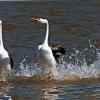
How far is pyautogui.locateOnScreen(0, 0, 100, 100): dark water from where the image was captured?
50.0 ft

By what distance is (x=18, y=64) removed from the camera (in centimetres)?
1911

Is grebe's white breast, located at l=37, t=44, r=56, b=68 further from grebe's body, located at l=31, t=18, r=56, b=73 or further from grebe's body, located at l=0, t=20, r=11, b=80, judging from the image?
grebe's body, located at l=0, t=20, r=11, b=80

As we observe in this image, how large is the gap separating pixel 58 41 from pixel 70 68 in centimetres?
534

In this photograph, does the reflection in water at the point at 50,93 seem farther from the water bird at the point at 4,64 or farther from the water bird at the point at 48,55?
the water bird at the point at 4,64

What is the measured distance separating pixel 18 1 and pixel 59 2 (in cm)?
183

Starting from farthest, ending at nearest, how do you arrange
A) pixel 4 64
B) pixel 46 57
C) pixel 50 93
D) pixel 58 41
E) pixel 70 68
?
pixel 58 41, pixel 70 68, pixel 46 57, pixel 4 64, pixel 50 93

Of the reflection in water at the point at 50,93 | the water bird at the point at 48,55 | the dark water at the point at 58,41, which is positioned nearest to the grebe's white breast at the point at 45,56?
the water bird at the point at 48,55

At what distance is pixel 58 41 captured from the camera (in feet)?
75.6

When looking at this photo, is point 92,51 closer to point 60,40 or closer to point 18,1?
point 60,40

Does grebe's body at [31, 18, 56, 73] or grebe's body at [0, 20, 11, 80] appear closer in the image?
grebe's body at [0, 20, 11, 80]

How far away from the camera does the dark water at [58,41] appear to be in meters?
15.2

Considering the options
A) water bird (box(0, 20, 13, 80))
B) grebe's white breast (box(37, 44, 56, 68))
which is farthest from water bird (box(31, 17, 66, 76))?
water bird (box(0, 20, 13, 80))

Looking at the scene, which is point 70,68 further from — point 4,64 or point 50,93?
point 50,93

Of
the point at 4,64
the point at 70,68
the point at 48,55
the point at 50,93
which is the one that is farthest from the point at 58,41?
the point at 50,93
